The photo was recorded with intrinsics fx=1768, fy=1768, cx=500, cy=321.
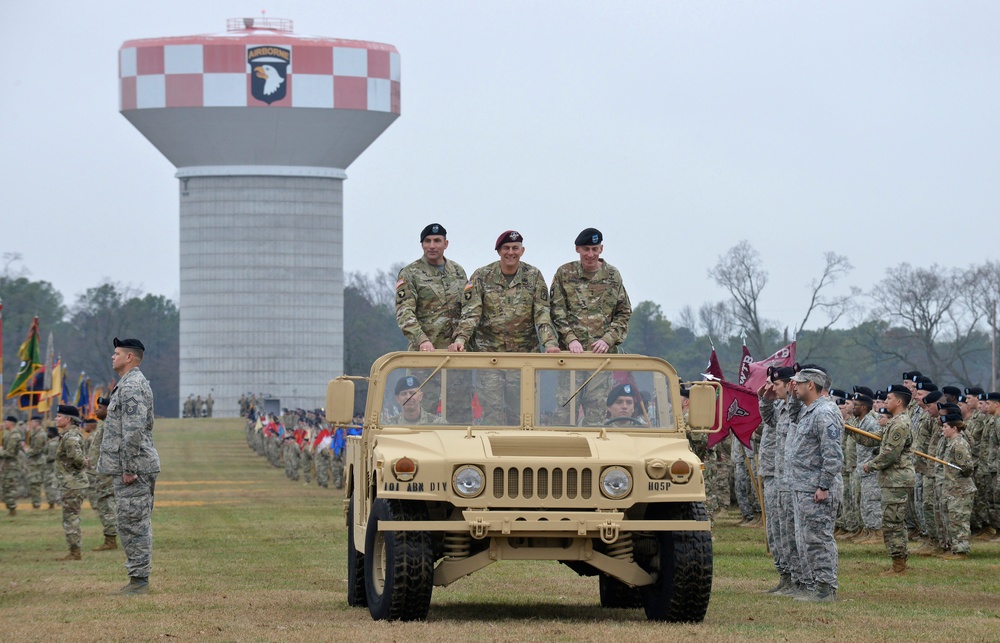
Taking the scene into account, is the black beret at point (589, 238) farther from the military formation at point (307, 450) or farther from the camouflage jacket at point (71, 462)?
the military formation at point (307, 450)

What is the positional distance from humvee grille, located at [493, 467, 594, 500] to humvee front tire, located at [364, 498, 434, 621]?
23.4 inches

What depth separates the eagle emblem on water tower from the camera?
8869cm

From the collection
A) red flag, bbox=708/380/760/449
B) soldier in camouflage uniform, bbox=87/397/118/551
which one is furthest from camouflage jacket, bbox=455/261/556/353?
soldier in camouflage uniform, bbox=87/397/118/551

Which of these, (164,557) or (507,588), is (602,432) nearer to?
(507,588)

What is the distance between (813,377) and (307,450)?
1343 inches

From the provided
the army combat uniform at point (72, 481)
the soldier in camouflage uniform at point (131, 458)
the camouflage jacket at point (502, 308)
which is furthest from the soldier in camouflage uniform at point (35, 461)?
the camouflage jacket at point (502, 308)

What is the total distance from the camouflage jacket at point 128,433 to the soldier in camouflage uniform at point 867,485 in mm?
9540

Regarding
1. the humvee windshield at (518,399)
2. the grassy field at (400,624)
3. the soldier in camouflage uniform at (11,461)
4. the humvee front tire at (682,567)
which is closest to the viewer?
the grassy field at (400,624)

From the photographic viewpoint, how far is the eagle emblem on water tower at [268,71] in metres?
88.7

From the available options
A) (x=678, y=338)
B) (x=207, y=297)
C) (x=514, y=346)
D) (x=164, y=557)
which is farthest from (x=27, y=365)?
(x=678, y=338)

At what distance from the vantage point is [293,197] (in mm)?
95875

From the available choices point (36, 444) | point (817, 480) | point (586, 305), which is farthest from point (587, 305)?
point (36, 444)

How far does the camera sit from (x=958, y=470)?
19.7 m

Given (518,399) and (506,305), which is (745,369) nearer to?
(506,305)
